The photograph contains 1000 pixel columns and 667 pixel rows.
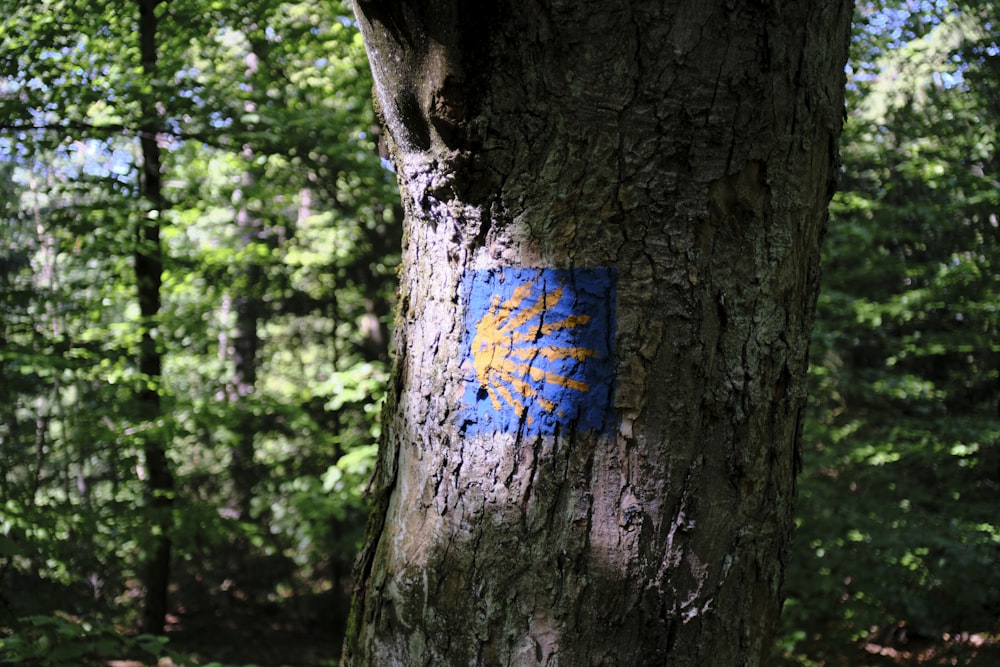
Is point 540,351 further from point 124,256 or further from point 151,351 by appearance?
point 124,256

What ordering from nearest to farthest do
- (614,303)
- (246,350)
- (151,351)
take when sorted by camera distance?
(614,303), (151,351), (246,350)

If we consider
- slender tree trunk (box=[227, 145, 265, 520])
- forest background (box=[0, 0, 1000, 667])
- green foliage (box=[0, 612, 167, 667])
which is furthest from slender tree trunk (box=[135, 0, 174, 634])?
green foliage (box=[0, 612, 167, 667])

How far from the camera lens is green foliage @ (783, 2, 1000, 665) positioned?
4.14 metres

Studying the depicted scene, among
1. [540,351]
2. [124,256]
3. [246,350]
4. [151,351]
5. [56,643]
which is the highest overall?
[124,256]

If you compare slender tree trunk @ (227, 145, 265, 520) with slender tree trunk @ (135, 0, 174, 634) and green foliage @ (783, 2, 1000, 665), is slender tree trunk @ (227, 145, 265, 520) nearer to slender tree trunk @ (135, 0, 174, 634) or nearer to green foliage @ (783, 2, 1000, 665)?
slender tree trunk @ (135, 0, 174, 634)

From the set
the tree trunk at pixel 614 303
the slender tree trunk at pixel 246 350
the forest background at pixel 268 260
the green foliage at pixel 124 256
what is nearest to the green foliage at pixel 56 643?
the green foliage at pixel 124 256

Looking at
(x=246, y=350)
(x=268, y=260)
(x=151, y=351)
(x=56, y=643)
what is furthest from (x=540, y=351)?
(x=246, y=350)

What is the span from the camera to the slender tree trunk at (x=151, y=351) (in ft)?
14.0

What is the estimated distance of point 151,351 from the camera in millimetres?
4484

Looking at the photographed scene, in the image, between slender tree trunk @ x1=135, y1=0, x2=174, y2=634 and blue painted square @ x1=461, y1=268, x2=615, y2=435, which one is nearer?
blue painted square @ x1=461, y1=268, x2=615, y2=435

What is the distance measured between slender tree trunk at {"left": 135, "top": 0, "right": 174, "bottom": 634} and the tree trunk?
131 inches

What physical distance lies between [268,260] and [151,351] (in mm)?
1652

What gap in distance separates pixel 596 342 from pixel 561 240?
17cm

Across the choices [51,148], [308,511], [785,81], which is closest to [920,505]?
[308,511]
